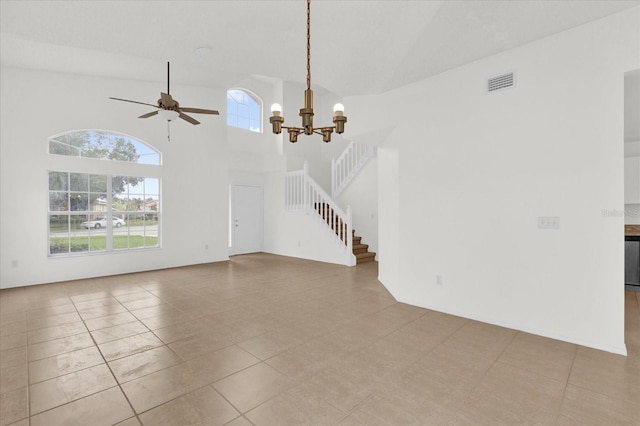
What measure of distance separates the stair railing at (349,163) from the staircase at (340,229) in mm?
918

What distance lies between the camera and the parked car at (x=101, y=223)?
608 cm

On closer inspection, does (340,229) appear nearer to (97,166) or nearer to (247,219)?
(247,219)

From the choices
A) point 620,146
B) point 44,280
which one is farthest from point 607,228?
point 44,280

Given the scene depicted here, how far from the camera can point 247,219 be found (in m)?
9.30

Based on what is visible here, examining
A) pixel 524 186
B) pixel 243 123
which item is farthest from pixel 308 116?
pixel 243 123

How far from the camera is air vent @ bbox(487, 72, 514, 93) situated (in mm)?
3328

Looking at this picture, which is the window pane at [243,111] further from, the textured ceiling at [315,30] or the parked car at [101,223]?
the textured ceiling at [315,30]

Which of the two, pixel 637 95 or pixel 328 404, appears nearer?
pixel 328 404

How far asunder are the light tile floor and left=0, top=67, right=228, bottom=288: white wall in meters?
1.62

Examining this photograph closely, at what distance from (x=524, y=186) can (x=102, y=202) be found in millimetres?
7289

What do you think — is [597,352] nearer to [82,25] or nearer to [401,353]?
[401,353]

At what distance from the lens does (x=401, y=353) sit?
110 inches

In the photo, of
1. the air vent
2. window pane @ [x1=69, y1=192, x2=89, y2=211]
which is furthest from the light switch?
window pane @ [x1=69, y1=192, x2=89, y2=211]

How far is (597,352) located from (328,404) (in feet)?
8.49
